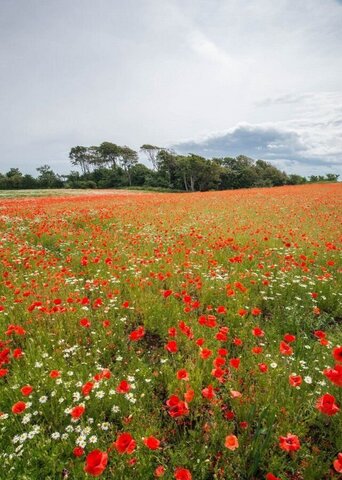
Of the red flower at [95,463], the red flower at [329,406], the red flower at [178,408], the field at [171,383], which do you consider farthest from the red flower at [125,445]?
the red flower at [329,406]

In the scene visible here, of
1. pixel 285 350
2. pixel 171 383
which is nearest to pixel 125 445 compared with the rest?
pixel 171 383

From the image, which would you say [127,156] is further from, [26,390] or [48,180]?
[26,390]

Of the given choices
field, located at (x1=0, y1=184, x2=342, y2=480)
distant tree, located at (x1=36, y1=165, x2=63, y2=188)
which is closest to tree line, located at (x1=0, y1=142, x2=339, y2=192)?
distant tree, located at (x1=36, y1=165, x2=63, y2=188)

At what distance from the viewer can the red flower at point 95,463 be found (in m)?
1.77

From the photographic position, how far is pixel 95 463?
180 cm

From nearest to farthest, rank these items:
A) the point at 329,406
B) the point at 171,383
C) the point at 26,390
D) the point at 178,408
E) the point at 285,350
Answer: the point at 329,406 → the point at 178,408 → the point at 26,390 → the point at 285,350 → the point at 171,383

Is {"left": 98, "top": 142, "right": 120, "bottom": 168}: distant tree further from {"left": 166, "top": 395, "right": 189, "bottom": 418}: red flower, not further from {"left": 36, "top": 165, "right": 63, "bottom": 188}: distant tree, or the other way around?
{"left": 166, "top": 395, "right": 189, "bottom": 418}: red flower

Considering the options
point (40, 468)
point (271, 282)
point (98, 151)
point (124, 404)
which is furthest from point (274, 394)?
point (98, 151)

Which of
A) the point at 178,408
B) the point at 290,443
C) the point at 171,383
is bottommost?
the point at 171,383

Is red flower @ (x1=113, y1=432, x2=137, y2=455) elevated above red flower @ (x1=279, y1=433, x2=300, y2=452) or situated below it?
above

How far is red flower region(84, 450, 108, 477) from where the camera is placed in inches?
69.8

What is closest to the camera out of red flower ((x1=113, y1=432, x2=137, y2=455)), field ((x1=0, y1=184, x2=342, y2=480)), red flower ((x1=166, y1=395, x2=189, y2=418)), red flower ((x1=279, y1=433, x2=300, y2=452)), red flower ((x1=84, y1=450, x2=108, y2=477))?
red flower ((x1=84, y1=450, x2=108, y2=477))

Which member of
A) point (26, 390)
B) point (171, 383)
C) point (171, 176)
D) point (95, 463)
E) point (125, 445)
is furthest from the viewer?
point (171, 176)

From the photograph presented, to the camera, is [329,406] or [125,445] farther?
[329,406]
